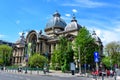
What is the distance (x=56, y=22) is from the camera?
121 metres

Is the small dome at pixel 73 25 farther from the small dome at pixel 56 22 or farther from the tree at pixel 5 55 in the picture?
the tree at pixel 5 55

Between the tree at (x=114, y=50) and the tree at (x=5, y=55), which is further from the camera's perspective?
the tree at (x=5, y=55)

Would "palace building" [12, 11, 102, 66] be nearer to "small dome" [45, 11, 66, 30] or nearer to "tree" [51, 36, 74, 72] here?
"small dome" [45, 11, 66, 30]

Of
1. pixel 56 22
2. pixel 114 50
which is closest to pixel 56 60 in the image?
pixel 114 50

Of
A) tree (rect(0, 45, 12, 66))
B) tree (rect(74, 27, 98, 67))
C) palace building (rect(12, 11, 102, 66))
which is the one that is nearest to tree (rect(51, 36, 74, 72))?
tree (rect(74, 27, 98, 67))

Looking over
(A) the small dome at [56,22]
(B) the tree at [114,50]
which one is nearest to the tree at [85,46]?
(B) the tree at [114,50]

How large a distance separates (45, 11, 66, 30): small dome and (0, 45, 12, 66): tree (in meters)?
24.4

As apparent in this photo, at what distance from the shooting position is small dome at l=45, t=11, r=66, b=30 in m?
120

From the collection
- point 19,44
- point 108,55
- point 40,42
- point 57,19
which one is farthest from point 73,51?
point 19,44

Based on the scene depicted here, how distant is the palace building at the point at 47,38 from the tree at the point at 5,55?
111 inches

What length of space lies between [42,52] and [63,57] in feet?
110

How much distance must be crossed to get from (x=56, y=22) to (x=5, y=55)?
31855mm

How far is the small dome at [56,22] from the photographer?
11985 centimetres

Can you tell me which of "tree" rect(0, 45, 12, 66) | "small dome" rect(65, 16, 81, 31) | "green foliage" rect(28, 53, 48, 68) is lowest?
"green foliage" rect(28, 53, 48, 68)
